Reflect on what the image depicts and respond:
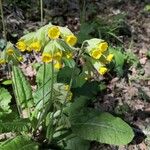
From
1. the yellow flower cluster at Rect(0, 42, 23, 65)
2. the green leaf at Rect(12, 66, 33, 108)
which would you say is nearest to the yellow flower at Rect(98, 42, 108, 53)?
the yellow flower cluster at Rect(0, 42, 23, 65)

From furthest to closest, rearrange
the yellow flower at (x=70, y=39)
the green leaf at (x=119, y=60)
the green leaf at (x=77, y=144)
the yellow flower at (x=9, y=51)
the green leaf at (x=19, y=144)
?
the green leaf at (x=119, y=60), the green leaf at (x=77, y=144), the green leaf at (x=19, y=144), the yellow flower at (x=9, y=51), the yellow flower at (x=70, y=39)

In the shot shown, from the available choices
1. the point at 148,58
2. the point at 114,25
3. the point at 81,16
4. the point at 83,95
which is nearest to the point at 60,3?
the point at 81,16

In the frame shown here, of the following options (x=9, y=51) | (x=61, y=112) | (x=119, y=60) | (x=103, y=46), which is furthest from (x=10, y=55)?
(x=119, y=60)

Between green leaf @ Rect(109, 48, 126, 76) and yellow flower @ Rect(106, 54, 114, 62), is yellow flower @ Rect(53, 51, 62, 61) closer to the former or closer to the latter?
yellow flower @ Rect(106, 54, 114, 62)

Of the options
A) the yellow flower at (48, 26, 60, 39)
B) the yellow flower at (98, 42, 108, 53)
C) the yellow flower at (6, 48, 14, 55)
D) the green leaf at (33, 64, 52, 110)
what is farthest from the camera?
the green leaf at (33, 64, 52, 110)

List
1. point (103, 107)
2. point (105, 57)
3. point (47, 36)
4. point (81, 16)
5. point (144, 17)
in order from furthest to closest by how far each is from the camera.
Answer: point (144, 17) → point (81, 16) → point (103, 107) → point (105, 57) → point (47, 36)

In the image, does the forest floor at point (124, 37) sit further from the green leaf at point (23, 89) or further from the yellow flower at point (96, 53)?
the yellow flower at point (96, 53)

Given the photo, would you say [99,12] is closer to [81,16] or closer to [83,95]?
[81,16]

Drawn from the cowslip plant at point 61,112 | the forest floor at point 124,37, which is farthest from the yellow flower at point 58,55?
the forest floor at point 124,37
